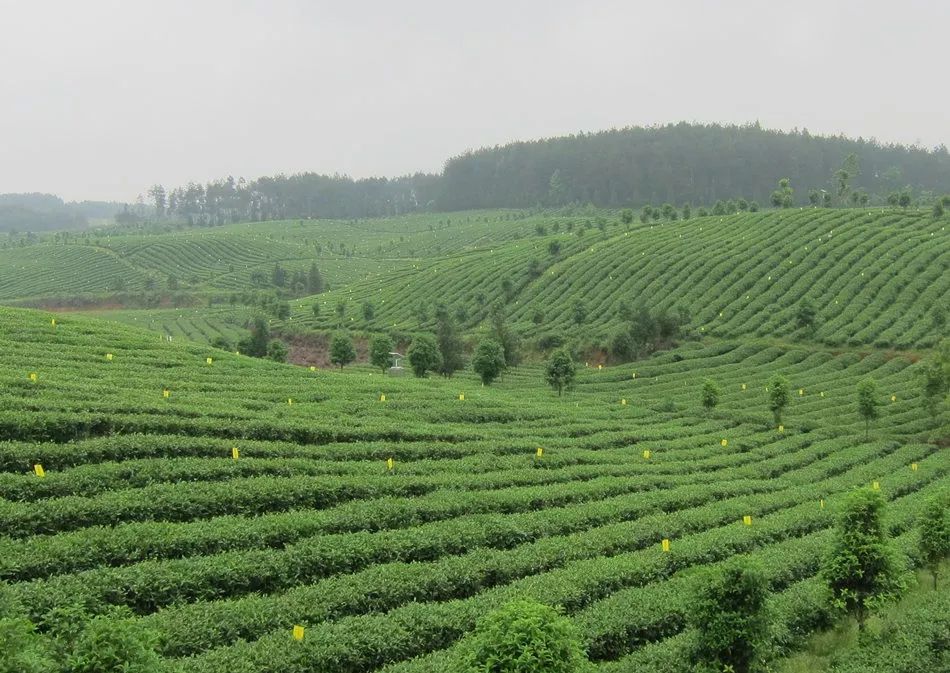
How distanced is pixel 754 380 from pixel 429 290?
52181mm

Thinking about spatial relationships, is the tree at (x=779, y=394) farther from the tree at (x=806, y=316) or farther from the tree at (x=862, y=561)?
the tree at (x=806, y=316)

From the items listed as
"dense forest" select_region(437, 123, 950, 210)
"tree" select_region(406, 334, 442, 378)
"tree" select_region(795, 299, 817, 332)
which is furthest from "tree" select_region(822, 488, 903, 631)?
"dense forest" select_region(437, 123, 950, 210)

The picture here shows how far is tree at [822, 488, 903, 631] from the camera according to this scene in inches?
572

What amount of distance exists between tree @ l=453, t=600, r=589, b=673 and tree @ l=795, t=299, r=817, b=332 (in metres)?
58.9

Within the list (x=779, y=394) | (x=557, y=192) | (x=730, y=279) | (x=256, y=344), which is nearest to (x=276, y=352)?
(x=256, y=344)

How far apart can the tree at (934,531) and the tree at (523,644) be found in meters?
12.3

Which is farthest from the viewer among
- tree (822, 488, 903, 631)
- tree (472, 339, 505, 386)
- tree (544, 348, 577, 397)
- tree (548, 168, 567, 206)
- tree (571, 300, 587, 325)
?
tree (548, 168, 567, 206)

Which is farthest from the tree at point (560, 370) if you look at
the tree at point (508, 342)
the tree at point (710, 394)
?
the tree at point (508, 342)

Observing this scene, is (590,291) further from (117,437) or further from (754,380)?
(117,437)

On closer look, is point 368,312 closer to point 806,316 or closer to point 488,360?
point 488,360

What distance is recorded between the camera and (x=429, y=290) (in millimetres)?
96375

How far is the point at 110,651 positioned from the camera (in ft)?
27.5

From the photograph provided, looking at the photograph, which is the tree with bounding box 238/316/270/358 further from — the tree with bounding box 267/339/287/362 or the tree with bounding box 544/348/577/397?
the tree with bounding box 544/348/577/397

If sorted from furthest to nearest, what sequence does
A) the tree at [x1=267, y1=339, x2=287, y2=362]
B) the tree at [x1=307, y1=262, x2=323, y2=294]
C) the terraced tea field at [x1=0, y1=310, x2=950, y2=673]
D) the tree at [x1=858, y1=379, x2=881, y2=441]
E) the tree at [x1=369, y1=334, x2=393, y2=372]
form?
the tree at [x1=307, y1=262, x2=323, y2=294], the tree at [x1=267, y1=339, x2=287, y2=362], the tree at [x1=369, y1=334, x2=393, y2=372], the tree at [x1=858, y1=379, x2=881, y2=441], the terraced tea field at [x1=0, y1=310, x2=950, y2=673]
